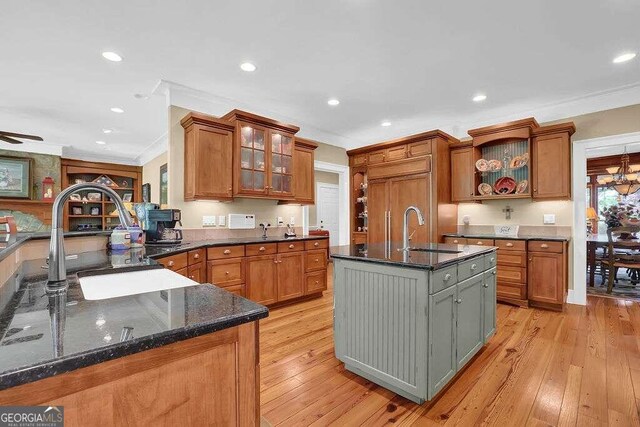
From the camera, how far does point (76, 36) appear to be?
2.54 m

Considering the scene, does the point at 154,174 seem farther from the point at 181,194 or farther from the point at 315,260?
the point at 315,260

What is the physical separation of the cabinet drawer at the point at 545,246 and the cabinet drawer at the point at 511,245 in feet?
0.27

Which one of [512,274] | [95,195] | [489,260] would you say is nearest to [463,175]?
[512,274]

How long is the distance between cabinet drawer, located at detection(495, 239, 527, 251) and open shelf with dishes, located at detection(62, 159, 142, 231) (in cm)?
743

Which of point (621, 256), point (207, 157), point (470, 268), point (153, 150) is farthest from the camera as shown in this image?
point (153, 150)

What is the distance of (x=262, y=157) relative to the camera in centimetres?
394

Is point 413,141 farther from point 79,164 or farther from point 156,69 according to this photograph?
point 79,164

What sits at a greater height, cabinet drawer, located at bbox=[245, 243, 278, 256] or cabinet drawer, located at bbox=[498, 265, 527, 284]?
cabinet drawer, located at bbox=[245, 243, 278, 256]

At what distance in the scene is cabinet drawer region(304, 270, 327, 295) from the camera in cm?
405

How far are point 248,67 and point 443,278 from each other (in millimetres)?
2752

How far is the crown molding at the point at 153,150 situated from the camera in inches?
224

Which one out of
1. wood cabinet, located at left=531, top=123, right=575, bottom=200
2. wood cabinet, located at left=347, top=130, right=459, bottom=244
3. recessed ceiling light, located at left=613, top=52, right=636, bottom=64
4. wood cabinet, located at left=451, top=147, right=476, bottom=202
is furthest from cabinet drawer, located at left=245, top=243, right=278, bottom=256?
recessed ceiling light, located at left=613, top=52, right=636, bottom=64

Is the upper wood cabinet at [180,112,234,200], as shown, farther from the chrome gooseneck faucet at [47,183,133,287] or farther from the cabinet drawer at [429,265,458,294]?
the cabinet drawer at [429,265,458,294]

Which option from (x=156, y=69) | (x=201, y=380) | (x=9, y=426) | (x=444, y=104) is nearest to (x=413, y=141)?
(x=444, y=104)
